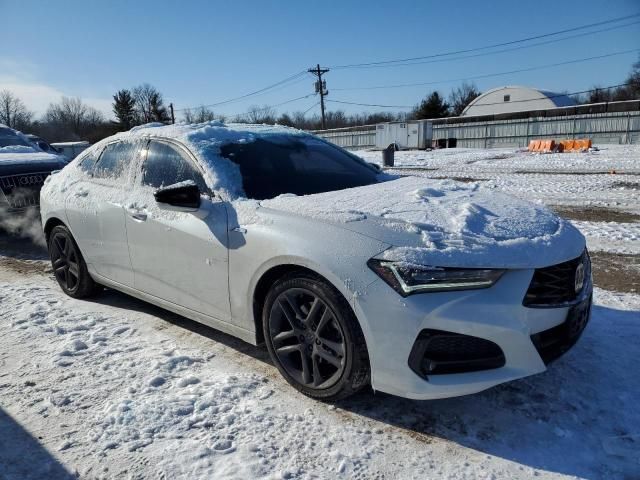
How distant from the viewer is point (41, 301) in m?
4.64

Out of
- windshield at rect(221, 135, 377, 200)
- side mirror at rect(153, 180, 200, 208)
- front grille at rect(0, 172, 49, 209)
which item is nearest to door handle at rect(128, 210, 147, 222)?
side mirror at rect(153, 180, 200, 208)

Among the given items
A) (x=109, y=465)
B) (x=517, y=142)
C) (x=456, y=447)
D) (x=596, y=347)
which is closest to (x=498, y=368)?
(x=456, y=447)

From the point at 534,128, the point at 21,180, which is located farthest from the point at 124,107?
the point at 21,180

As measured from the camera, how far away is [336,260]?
2.53 m

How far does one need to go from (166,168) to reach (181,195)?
641 millimetres

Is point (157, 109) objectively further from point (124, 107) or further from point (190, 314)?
point (190, 314)

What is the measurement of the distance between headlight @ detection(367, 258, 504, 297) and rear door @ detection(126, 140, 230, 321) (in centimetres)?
121

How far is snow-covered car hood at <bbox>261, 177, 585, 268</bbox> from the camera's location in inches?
95.0

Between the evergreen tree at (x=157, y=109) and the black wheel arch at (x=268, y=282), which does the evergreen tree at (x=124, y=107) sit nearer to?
the evergreen tree at (x=157, y=109)

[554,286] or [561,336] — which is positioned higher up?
[554,286]

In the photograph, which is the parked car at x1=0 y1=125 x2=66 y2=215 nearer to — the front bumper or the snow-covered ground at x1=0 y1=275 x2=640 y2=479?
the snow-covered ground at x1=0 y1=275 x2=640 y2=479

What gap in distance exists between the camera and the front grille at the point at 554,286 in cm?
240

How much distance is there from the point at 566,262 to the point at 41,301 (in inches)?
176

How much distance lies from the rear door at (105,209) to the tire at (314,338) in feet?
5.35
